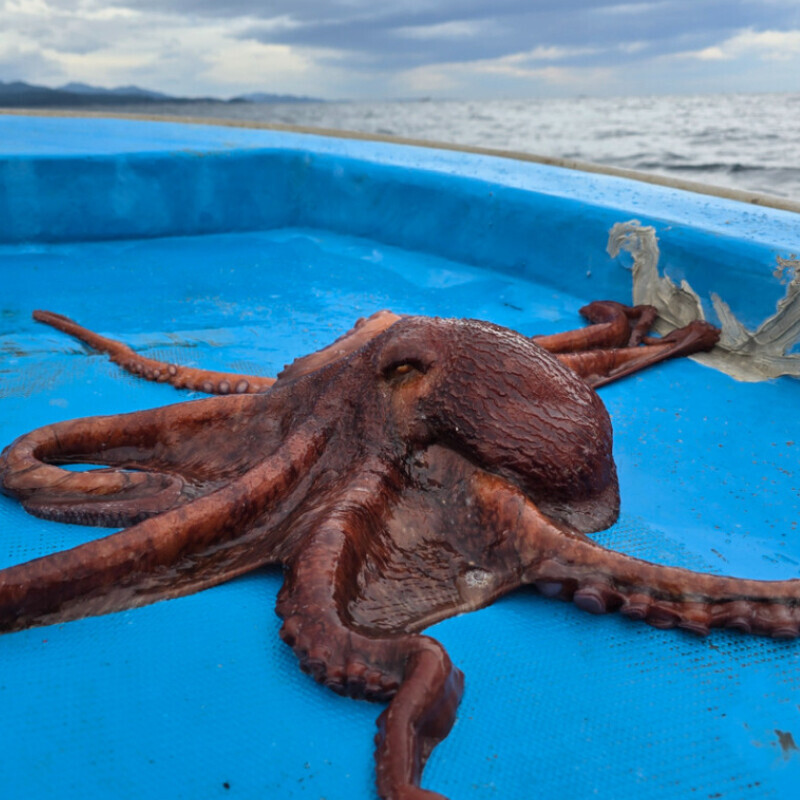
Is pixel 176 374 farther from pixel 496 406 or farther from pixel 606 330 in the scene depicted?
pixel 606 330

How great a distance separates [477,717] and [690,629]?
624mm

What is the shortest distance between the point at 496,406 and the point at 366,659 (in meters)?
0.84

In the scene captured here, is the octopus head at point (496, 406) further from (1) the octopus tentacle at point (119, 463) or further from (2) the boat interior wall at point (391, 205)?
(2) the boat interior wall at point (391, 205)

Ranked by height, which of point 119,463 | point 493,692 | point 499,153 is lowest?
point 493,692

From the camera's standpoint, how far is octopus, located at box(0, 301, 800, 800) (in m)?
1.87

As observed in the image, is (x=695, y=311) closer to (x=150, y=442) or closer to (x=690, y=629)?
(x=690, y=629)

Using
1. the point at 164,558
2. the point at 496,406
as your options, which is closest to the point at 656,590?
the point at 496,406

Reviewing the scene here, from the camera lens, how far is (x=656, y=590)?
6.48 ft

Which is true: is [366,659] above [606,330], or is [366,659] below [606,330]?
below

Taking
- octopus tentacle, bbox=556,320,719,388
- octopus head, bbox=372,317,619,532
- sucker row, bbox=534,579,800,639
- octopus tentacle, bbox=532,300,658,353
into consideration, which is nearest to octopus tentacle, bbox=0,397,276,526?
octopus head, bbox=372,317,619,532

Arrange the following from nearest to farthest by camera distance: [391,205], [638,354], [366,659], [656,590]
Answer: [366,659] < [656,590] < [638,354] < [391,205]

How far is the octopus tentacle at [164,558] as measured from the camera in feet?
6.24

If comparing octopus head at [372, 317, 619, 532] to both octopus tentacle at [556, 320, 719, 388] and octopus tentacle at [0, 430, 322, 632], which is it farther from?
octopus tentacle at [556, 320, 719, 388]

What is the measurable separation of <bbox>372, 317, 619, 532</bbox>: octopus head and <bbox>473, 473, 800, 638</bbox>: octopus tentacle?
10.0 inches
